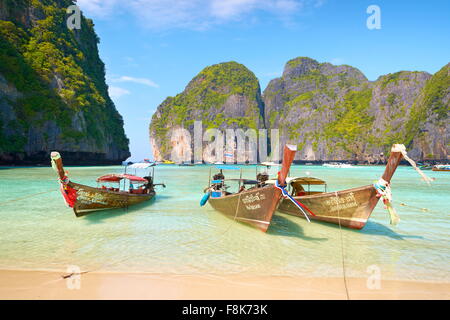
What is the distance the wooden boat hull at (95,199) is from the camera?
9.77 m

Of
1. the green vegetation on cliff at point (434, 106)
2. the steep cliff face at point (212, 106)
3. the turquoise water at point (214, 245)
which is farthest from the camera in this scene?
the steep cliff face at point (212, 106)

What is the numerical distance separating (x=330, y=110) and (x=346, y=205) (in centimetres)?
14566

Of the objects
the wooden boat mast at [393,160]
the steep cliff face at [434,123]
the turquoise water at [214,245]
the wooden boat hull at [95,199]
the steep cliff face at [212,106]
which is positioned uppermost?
the steep cliff face at [212,106]

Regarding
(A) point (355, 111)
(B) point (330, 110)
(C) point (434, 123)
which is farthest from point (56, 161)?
Result: (B) point (330, 110)

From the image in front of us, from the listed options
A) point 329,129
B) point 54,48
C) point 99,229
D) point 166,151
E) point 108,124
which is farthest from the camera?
point 166,151

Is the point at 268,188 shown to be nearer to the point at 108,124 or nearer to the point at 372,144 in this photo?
the point at 108,124

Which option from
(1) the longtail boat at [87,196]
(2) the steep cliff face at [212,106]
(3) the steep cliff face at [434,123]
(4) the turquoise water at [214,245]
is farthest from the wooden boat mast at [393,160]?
(2) the steep cliff face at [212,106]

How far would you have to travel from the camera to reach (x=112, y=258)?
614 cm

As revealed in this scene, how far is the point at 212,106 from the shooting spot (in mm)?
152250

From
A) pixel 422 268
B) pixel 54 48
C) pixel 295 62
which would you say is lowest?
Result: pixel 422 268

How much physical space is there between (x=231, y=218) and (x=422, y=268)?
613 cm

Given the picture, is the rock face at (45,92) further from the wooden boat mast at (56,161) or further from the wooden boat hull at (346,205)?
the wooden boat hull at (346,205)

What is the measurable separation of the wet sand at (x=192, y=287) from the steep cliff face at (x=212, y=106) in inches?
5511
